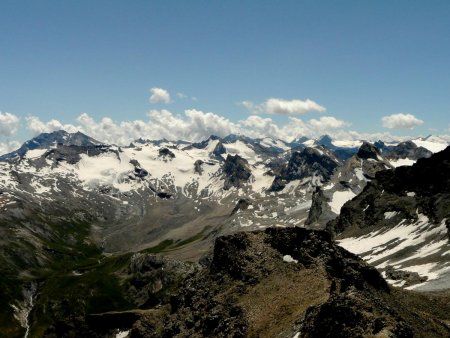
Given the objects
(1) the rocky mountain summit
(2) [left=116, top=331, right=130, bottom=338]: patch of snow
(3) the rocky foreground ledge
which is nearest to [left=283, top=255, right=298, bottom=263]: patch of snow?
(3) the rocky foreground ledge

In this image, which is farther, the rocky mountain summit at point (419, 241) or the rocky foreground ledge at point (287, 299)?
the rocky mountain summit at point (419, 241)

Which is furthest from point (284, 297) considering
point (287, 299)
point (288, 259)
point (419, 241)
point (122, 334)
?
point (419, 241)

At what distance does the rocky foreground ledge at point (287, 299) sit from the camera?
133 ft

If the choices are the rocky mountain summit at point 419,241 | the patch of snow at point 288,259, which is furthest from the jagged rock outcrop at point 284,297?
the rocky mountain summit at point 419,241

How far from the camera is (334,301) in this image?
4075 centimetres

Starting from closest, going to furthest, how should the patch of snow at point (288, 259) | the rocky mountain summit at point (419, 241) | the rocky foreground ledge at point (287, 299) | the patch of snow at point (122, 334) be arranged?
1. the rocky foreground ledge at point (287, 299)
2. the patch of snow at point (288, 259)
3. the patch of snow at point (122, 334)
4. the rocky mountain summit at point (419, 241)

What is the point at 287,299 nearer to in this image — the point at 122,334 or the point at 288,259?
the point at 288,259

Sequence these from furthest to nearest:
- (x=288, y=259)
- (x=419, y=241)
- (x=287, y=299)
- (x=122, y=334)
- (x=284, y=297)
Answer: (x=419, y=241) → (x=122, y=334) → (x=288, y=259) → (x=284, y=297) → (x=287, y=299)

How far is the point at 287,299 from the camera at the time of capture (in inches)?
2131

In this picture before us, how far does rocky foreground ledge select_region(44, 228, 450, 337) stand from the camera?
133 ft

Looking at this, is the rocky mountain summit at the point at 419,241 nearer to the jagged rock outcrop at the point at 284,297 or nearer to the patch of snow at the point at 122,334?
the jagged rock outcrop at the point at 284,297

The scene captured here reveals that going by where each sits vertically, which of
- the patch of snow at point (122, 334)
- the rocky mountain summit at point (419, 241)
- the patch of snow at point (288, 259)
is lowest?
the rocky mountain summit at point (419, 241)

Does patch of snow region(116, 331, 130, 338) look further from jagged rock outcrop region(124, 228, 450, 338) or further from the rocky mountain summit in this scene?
the rocky mountain summit

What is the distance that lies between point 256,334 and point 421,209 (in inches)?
6021
